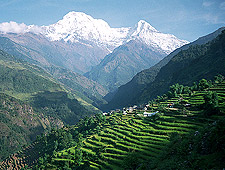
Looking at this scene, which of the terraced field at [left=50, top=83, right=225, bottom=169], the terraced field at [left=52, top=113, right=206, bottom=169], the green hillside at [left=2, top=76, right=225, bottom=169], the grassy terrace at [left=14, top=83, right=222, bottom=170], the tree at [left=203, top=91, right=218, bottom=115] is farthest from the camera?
the tree at [left=203, top=91, right=218, bottom=115]

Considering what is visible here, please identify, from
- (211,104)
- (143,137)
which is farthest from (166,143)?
(211,104)

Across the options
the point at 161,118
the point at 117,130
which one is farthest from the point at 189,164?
the point at 117,130

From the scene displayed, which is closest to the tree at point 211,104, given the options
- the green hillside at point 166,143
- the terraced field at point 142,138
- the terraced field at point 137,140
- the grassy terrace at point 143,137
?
the green hillside at point 166,143

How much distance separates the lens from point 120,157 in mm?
73562

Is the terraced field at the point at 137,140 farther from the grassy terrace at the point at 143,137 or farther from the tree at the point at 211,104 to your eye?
the tree at the point at 211,104

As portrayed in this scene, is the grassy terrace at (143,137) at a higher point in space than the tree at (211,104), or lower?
lower

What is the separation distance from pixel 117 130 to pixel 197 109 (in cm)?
3899

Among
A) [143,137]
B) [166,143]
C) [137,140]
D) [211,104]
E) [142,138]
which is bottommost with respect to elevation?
[137,140]

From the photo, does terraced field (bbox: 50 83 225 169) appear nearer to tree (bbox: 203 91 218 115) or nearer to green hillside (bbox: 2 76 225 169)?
green hillside (bbox: 2 76 225 169)

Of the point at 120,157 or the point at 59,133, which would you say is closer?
the point at 120,157

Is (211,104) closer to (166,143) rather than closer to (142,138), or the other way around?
(166,143)

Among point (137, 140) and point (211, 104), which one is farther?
point (137, 140)

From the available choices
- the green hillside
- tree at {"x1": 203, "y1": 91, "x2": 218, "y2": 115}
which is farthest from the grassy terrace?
tree at {"x1": 203, "y1": 91, "x2": 218, "y2": 115}

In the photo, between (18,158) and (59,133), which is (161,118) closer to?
(59,133)
